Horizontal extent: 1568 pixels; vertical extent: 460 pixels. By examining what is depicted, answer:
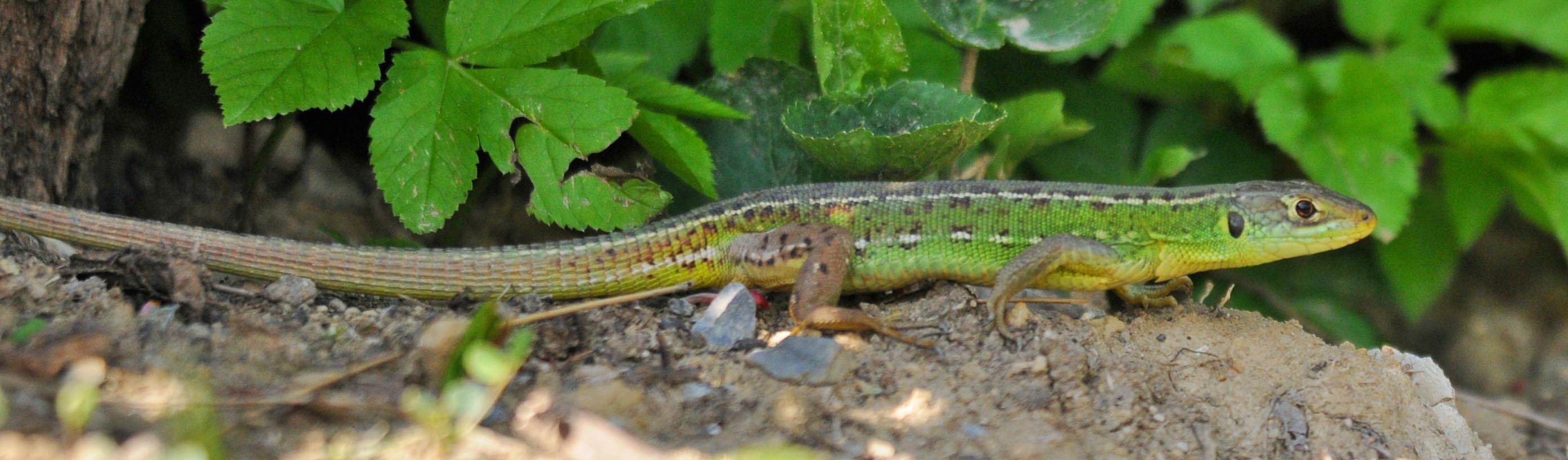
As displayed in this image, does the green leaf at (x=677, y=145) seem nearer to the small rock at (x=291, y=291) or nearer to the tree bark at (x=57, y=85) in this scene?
the small rock at (x=291, y=291)

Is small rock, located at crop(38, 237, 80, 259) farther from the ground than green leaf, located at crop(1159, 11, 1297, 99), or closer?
closer

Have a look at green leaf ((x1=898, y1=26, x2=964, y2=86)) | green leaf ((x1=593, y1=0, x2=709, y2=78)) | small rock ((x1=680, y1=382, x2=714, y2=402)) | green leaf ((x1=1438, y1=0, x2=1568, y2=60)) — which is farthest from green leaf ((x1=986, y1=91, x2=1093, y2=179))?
green leaf ((x1=1438, y1=0, x2=1568, y2=60))

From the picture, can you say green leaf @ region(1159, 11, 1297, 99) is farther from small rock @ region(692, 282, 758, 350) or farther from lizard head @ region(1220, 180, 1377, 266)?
small rock @ region(692, 282, 758, 350)

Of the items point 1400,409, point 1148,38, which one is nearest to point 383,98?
point 1400,409

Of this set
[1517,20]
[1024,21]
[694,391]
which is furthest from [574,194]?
[1517,20]

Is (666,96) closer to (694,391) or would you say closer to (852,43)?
(852,43)

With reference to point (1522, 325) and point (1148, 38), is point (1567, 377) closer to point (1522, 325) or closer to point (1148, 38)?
point (1522, 325)
